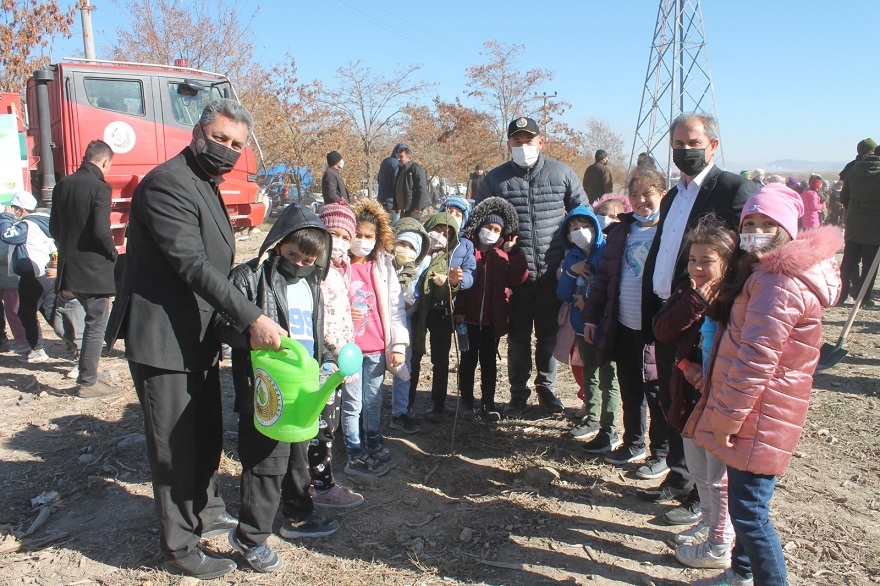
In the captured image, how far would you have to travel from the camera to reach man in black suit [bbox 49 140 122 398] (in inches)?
208

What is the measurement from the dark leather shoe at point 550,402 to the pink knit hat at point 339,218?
2.20 m

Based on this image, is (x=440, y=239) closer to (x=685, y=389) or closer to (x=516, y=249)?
(x=516, y=249)

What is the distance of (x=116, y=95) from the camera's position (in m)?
9.33

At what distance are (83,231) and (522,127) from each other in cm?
361

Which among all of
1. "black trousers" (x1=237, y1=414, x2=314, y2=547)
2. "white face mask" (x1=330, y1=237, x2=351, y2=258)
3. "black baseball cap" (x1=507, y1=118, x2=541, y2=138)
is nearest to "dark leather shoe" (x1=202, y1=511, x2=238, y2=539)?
"black trousers" (x1=237, y1=414, x2=314, y2=547)

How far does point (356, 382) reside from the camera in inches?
153

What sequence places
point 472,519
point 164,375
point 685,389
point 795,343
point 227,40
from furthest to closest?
point 227,40 → point 472,519 → point 685,389 → point 164,375 → point 795,343

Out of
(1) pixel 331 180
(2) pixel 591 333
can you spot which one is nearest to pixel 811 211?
(1) pixel 331 180

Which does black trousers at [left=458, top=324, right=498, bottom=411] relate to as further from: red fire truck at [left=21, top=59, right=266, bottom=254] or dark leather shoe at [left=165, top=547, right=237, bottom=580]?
red fire truck at [left=21, top=59, right=266, bottom=254]

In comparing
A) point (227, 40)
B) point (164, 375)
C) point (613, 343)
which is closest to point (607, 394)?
point (613, 343)

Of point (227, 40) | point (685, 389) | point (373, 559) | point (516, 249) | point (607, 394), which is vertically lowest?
point (373, 559)

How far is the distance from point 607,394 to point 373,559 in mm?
1939

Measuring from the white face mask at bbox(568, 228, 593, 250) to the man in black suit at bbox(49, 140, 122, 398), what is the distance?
365 centimetres

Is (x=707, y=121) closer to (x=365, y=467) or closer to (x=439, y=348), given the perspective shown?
(x=439, y=348)
